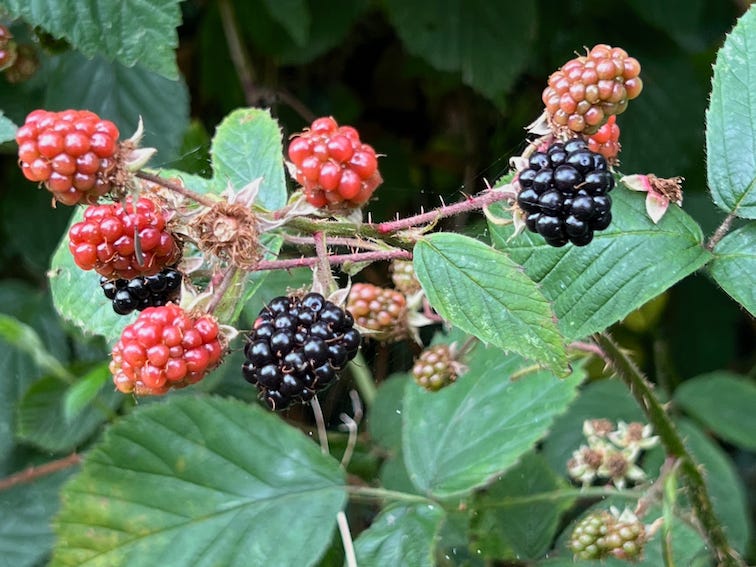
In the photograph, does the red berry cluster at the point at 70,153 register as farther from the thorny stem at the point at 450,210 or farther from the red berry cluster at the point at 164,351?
the thorny stem at the point at 450,210

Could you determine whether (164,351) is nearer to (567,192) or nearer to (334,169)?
(334,169)

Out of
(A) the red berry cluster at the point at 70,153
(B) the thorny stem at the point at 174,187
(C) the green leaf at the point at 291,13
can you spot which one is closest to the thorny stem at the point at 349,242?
(B) the thorny stem at the point at 174,187

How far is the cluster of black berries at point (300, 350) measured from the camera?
76cm

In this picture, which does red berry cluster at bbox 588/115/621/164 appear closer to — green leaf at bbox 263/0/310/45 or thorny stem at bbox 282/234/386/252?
thorny stem at bbox 282/234/386/252

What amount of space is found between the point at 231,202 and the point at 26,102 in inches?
36.2

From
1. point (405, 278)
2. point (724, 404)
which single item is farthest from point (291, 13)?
point (724, 404)

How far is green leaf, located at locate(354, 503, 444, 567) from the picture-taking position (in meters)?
0.95

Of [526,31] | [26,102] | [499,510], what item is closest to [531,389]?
[499,510]

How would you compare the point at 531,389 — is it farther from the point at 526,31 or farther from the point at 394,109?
the point at 394,109

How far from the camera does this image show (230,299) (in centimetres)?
83

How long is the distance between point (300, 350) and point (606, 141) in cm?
40

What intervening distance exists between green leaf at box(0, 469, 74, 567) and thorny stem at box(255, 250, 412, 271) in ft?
2.88

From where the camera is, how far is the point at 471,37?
1788 millimetres

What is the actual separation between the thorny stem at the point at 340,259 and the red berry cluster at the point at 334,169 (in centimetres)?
7
